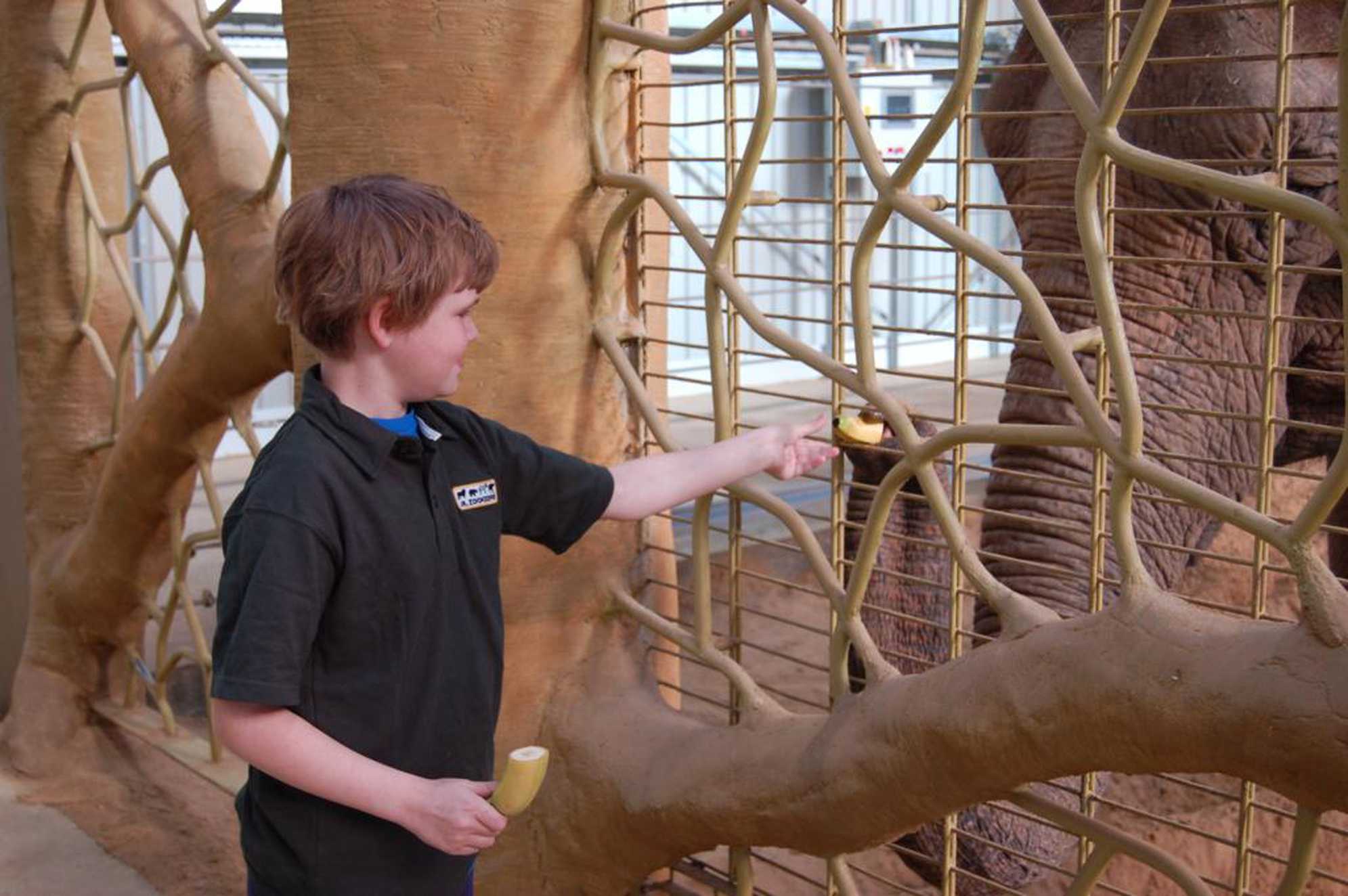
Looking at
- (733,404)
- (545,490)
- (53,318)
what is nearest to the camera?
(545,490)

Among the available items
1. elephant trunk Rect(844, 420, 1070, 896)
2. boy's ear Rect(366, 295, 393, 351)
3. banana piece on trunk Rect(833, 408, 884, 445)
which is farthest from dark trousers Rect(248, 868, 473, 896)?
elephant trunk Rect(844, 420, 1070, 896)

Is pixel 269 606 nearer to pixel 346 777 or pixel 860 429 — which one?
pixel 346 777

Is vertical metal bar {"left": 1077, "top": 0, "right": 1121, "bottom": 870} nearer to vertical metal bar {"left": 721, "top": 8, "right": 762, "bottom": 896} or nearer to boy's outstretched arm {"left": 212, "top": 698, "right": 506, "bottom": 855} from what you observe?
vertical metal bar {"left": 721, "top": 8, "right": 762, "bottom": 896}

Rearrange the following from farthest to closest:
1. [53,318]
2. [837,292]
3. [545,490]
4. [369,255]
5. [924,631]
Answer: [53,318] < [924,631] < [837,292] < [545,490] < [369,255]

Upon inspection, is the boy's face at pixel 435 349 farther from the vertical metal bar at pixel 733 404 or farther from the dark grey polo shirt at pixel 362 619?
the vertical metal bar at pixel 733 404

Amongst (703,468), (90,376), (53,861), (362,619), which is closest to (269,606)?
(362,619)

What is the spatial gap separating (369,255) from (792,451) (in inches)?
25.0

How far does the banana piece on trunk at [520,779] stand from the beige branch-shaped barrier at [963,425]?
1.78 feet

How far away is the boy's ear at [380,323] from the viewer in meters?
1.66

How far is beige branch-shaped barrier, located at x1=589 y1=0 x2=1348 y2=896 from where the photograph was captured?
149 centimetres

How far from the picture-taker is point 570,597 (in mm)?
2428

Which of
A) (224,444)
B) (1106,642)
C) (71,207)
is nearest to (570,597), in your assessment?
(1106,642)

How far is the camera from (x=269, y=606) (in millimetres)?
1598

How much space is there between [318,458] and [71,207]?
2211mm
